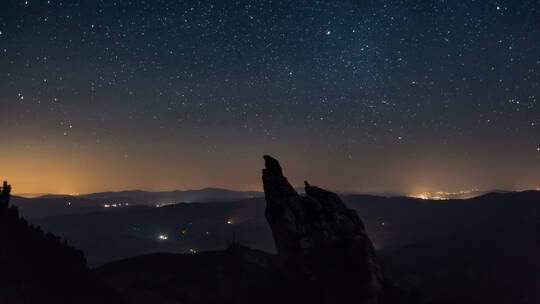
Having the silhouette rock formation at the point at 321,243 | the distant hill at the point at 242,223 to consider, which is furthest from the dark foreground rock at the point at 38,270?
the distant hill at the point at 242,223


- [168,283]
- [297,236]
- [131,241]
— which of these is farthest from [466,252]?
[131,241]

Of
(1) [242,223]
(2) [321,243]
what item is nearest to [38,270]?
(2) [321,243]

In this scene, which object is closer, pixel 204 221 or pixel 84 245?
pixel 84 245

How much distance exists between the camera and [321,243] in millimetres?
35969

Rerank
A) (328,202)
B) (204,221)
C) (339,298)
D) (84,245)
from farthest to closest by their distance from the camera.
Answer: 1. (204,221)
2. (84,245)
3. (328,202)
4. (339,298)

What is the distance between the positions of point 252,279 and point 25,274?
88.0ft

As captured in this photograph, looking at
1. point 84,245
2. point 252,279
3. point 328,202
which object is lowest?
point 84,245


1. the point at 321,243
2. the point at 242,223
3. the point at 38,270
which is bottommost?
the point at 242,223

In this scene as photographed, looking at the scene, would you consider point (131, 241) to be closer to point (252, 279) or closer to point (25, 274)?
point (252, 279)

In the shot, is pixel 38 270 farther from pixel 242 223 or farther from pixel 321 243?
pixel 242 223

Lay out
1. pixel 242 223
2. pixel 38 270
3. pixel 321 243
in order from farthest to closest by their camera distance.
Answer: pixel 242 223, pixel 321 243, pixel 38 270

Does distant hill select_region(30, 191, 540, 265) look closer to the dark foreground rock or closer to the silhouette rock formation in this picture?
the silhouette rock formation

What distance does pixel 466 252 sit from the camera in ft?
237

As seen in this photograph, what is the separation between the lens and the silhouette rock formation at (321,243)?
33.2 m
